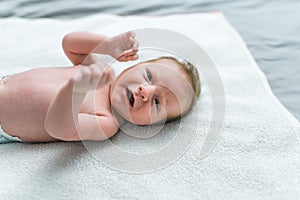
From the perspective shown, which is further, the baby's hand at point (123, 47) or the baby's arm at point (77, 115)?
the baby's hand at point (123, 47)

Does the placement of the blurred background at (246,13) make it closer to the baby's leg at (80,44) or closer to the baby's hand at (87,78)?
the baby's leg at (80,44)

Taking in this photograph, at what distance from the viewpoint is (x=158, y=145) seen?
900mm

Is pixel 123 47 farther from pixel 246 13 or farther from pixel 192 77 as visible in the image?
pixel 246 13

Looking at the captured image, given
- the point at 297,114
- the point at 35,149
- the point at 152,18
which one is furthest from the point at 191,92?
the point at 152,18

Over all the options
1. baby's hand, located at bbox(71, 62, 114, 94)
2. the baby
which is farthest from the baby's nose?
baby's hand, located at bbox(71, 62, 114, 94)

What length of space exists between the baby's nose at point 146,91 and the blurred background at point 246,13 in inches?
13.1

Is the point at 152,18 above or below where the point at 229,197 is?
above

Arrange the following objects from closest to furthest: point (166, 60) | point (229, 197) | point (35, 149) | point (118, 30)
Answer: point (229, 197), point (35, 149), point (166, 60), point (118, 30)

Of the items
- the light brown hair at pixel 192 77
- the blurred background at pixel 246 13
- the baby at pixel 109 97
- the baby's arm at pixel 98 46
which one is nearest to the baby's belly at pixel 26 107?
the baby at pixel 109 97

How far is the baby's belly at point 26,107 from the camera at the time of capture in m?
0.91

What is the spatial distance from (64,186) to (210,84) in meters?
0.42

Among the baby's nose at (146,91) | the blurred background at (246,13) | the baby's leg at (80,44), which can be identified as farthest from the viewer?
the blurred background at (246,13)

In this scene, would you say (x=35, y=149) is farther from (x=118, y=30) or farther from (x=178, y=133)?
(x=118, y=30)

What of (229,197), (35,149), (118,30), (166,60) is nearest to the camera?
(229,197)
